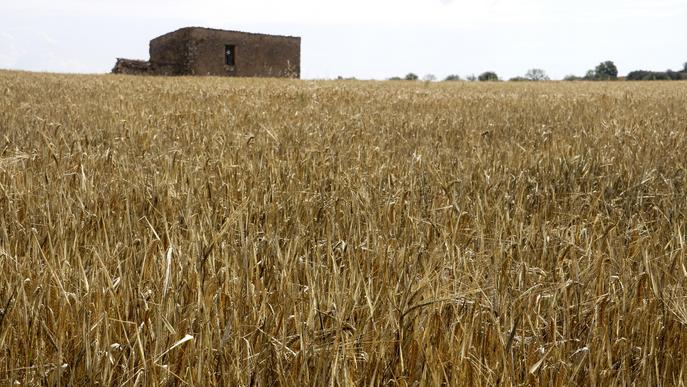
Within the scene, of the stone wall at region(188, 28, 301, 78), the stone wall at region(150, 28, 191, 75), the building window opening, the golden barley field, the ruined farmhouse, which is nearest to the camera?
the golden barley field

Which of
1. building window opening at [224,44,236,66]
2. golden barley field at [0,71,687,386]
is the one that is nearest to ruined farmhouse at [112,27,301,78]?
building window opening at [224,44,236,66]

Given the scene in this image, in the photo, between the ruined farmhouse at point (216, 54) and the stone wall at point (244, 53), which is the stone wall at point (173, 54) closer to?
the ruined farmhouse at point (216, 54)

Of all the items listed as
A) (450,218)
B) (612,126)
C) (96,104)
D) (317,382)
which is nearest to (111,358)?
(317,382)

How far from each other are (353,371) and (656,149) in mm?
3489

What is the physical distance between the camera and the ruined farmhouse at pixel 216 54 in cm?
3494

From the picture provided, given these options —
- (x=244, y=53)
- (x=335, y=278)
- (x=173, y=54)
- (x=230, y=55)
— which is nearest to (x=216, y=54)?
(x=230, y=55)

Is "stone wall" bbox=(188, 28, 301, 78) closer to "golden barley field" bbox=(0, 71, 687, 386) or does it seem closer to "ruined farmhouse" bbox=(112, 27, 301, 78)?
"ruined farmhouse" bbox=(112, 27, 301, 78)

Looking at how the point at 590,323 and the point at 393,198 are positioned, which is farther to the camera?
the point at 393,198

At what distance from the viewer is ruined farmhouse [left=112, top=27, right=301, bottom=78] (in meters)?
34.9

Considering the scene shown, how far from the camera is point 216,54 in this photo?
3575 centimetres

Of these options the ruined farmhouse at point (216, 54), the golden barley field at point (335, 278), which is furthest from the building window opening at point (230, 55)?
the golden barley field at point (335, 278)

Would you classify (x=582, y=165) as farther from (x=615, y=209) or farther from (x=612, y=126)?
(x=612, y=126)

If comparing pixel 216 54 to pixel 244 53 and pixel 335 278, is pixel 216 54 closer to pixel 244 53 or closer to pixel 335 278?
pixel 244 53

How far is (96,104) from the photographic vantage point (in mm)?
7410
